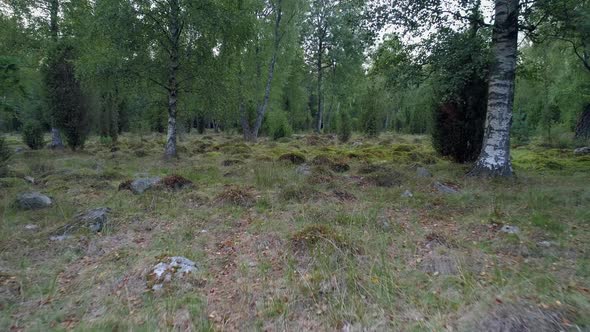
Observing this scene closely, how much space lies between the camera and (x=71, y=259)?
148 inches

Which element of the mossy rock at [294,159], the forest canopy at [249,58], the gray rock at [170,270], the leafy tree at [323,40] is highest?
the leafy tree at [323,40]

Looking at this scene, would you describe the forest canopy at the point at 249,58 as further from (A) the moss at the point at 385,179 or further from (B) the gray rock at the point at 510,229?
(B) the gray rock at the point at 510,229

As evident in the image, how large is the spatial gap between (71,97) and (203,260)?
41.9 feet

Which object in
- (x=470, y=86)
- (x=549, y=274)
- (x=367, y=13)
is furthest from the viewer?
(x=470, y=86)

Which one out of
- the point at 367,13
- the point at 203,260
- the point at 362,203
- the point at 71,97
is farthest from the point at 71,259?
the point at 71,97

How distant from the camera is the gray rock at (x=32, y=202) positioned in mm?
5367

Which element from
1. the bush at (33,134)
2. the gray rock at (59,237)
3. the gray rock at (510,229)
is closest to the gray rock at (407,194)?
the gray rock at (510,229)

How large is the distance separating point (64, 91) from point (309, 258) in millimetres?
13761

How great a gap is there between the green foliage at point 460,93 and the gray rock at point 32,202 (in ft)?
27.5

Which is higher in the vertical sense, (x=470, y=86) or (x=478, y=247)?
(x=470, y=86)

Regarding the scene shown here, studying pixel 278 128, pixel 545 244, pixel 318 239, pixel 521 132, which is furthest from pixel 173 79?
pixel 521 132

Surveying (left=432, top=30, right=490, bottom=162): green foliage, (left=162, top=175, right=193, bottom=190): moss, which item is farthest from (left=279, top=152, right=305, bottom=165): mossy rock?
(left=432, top=30, right=490, bottom=162): green foliage

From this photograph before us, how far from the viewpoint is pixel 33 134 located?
13945 millimetres

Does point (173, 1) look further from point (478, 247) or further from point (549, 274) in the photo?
point (549, 274)
